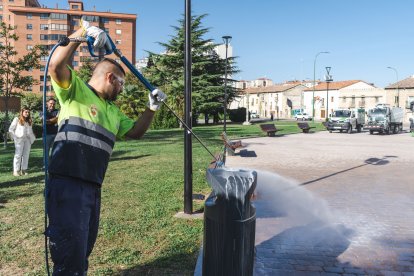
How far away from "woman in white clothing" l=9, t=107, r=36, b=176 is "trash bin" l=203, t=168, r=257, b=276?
24.1ft

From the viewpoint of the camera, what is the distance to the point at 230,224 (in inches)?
112

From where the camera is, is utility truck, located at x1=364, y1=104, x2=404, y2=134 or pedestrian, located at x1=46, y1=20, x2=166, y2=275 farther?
utility truck, located at x1=364, y1=104, x2=404, y2=134

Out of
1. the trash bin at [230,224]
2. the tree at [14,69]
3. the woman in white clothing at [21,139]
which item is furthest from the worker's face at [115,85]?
the tree at [14,69]

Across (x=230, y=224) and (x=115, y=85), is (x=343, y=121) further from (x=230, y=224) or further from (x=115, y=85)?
(x=115, y=85)

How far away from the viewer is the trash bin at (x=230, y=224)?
284 cm

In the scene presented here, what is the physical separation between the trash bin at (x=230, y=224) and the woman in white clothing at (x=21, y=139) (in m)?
7.33

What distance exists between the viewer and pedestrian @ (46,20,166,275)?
2436 mm

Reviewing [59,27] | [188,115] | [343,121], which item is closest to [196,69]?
[343,121]

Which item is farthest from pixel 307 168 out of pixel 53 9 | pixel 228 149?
pixel 53 9

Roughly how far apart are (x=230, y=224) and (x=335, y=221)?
349cm

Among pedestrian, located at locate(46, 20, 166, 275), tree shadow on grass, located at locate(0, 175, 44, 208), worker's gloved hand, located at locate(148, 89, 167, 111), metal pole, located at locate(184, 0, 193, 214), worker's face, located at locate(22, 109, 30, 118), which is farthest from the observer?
worker's face, located at locate(22, 109, 30, 118)

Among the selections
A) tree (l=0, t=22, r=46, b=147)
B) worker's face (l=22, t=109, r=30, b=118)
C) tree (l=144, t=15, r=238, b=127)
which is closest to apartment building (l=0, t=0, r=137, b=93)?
tree (l=144, t=15, r=238, b=127)

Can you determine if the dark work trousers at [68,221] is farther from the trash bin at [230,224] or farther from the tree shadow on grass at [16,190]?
the tree shadow on grass at [16,190]

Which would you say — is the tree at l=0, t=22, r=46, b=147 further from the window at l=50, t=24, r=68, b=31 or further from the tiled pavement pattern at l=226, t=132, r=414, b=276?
the window at l=50, t=24, r=68, b=31
